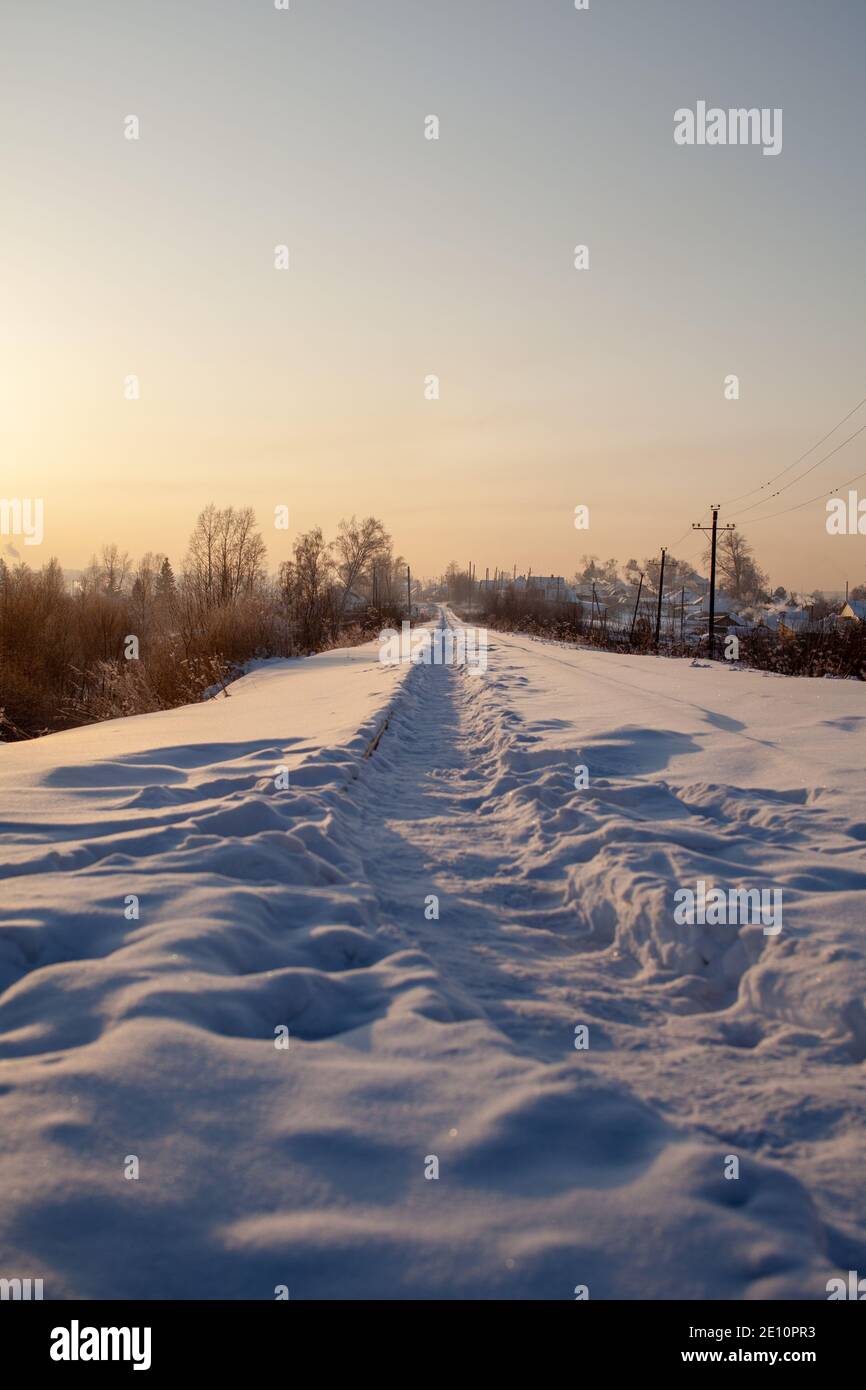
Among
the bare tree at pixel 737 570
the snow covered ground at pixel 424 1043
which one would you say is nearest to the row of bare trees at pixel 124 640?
the snow covered ground at pixel 424 1043

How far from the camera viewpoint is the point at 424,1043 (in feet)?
7.97

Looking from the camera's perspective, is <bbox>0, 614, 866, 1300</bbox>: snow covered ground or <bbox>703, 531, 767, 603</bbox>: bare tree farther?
<bbox>703, 531, 767, 603</bbox>: bare tree

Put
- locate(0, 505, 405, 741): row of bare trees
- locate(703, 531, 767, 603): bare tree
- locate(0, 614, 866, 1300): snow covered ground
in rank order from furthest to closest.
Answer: locate(703, 531, 767, 603): bare tree < locate(0, 505, 405, 741): row of bare trees < locate(0, 614, 866, 1300): snow covered ground

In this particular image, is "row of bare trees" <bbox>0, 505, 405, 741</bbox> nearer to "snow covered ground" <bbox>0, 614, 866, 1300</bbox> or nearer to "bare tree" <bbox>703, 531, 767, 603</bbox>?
"snow covered ground" <bbox>0, 614, 866, 1300</bbox>

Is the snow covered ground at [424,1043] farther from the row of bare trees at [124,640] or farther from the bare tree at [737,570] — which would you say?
the bare tree at [737,570]

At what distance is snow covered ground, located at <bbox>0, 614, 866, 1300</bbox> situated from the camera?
1.67 metres

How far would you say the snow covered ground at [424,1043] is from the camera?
167 centimetres

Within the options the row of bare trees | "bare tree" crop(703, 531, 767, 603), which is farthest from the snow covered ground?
"bare tree" crop(703, 531, 767, 603)

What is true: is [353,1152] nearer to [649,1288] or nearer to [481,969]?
[649,1288]

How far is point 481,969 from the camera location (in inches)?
122

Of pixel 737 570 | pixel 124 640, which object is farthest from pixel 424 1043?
pixel 737 570

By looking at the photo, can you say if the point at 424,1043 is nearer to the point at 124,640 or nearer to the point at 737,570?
the point at 124,640
